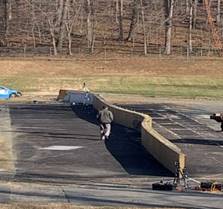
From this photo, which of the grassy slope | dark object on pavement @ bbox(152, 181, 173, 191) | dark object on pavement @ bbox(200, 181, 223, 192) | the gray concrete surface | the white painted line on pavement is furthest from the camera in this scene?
the grassy slope

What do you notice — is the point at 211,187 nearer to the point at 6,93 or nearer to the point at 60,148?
the point at 60,148

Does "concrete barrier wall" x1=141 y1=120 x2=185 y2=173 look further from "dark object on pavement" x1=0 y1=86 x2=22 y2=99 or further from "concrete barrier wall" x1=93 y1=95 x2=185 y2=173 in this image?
"dark object on pavement" x1=0 y1=86 x2=22 y2=99

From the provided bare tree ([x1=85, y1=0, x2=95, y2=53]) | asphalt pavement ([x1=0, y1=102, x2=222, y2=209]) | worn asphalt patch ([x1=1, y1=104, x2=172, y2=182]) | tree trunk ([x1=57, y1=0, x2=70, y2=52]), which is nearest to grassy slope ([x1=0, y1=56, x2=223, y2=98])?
bare tree ([x1=85, y1=0, x2=95, y2=53])

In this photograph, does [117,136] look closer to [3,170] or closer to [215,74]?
[3,170]

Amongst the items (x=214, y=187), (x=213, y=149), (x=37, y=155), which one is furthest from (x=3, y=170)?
(x=213, y=149)

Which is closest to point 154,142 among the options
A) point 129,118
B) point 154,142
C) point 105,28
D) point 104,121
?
point 154,142

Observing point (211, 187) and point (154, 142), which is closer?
point (211, 187)
